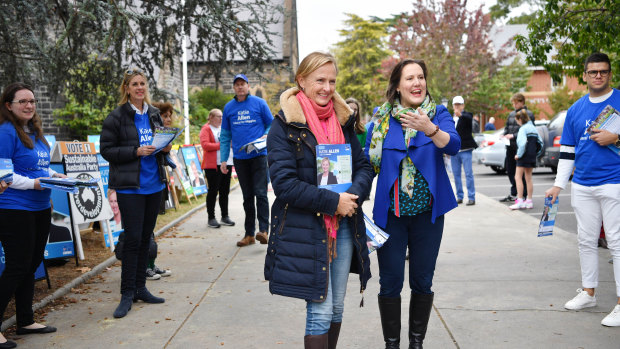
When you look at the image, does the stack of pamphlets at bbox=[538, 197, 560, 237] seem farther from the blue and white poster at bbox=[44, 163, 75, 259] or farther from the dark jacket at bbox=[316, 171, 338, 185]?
the blue and white poster at bbox=[44, 163, 75, 259]

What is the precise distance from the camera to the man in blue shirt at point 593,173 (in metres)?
4.39

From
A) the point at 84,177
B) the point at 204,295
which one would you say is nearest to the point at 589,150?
the point at 204,295

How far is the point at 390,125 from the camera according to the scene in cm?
365

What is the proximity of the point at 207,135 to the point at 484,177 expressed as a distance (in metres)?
11.4

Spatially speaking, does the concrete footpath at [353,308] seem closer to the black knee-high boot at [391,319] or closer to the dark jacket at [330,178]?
the black knee-high boot at [391,319]

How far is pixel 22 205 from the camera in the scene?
4234mm

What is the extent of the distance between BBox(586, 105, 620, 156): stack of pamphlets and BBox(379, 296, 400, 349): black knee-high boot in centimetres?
218

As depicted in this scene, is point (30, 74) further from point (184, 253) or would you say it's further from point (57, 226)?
point (184, 253)

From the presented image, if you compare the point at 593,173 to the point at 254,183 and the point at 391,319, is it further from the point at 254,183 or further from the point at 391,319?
the point at 254,183

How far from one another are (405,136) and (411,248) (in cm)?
74

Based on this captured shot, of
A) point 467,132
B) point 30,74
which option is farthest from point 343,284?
point 467,132

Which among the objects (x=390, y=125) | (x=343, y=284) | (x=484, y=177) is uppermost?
(x=390, y=125)

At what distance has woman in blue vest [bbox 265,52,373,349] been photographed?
296cm

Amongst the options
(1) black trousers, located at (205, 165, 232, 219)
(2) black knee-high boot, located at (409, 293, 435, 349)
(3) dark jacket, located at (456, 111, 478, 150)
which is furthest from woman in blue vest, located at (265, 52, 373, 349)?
(3) dark jacket, located at (456, 111, 478, 150)
